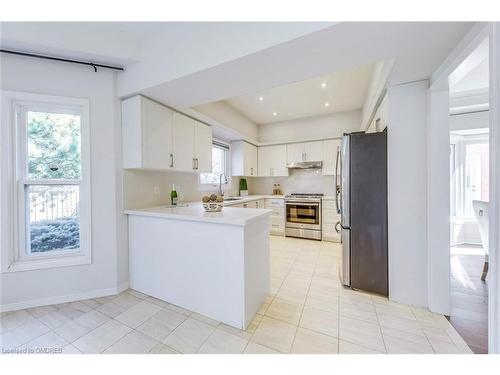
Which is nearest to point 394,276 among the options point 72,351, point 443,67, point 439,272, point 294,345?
point 439,272

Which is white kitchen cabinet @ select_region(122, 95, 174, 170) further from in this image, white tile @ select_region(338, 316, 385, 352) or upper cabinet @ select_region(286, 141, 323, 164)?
upper cabinet @ select_region(286, 141, 323, 164)

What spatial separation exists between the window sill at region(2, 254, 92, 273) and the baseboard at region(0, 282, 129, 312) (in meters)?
0.33

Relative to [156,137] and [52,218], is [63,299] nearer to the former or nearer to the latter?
[52,218]

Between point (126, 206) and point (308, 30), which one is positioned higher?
point (308, 30)

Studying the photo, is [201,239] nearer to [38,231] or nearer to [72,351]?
[72,351]

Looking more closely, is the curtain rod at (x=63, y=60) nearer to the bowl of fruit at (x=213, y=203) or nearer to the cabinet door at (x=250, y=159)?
the bowl of fruit at (x=213, y=203)

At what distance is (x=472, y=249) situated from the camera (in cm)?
343

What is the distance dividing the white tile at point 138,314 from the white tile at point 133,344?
14 centimetres

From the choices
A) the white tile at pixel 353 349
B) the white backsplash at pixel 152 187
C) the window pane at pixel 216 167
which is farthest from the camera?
the window pane at pixel 216 167

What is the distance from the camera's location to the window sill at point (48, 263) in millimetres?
1868

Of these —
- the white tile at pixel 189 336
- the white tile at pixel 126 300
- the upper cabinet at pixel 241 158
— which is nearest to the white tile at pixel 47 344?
the white tile at pixel 126 300

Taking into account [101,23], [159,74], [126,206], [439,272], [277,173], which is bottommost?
[439,272]

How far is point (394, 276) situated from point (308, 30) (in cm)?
236

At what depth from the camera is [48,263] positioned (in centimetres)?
197
